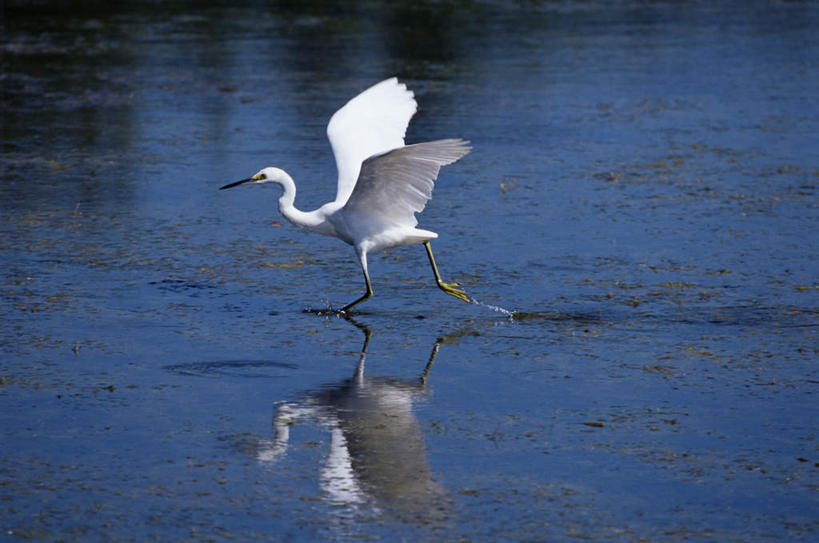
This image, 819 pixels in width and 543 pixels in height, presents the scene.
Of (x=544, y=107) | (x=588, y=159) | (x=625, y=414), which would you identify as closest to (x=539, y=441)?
(x=625, y=414)

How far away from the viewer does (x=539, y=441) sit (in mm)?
6312

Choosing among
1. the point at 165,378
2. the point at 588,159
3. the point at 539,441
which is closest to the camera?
the point at 539,441

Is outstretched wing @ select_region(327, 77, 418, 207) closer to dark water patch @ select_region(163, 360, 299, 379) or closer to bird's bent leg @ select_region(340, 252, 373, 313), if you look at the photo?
bird's bent leg @ select_region(340, 252, 373, 313)

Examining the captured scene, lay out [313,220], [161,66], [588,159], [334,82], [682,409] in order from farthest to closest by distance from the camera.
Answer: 1. [161,66]
2. [334,82]
3. [588,159]
4. [313,220]
5. [682,409]

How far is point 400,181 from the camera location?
8.45m

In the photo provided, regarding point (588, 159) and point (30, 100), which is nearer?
point (588, 159)

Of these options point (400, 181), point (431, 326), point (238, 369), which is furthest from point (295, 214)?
point (238, 369)

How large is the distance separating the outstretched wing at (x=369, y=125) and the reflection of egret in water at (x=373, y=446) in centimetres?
261

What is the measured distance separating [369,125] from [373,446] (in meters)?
4.31

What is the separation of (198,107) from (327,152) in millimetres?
3519

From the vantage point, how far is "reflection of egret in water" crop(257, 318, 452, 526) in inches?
220

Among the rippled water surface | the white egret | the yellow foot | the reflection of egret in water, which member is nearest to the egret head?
the white egret

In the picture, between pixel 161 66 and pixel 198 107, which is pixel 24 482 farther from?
pixel 161 66

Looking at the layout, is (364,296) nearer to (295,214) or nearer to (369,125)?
(295,214)
